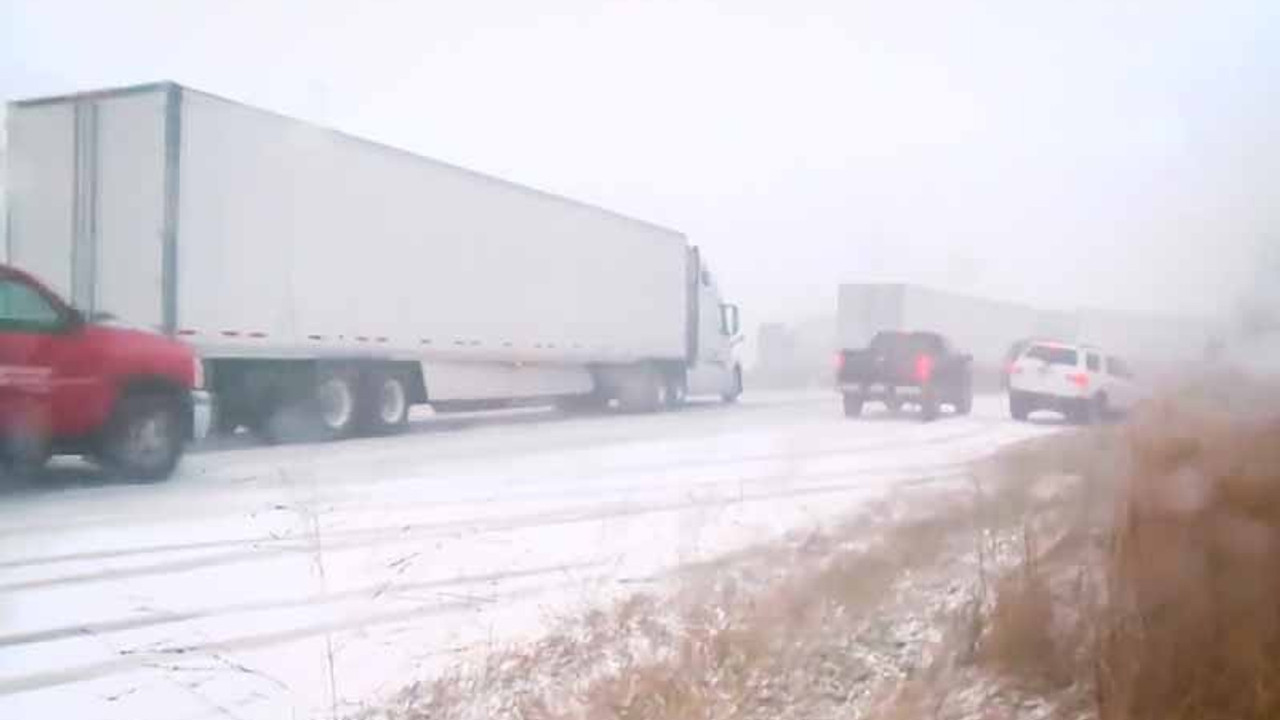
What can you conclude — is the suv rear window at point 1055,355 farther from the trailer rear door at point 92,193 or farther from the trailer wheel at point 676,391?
the trailer rear door at point 92,193

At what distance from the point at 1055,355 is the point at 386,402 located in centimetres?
348

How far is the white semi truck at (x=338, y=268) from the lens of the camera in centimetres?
427

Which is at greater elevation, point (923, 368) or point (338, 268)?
point (338, 268)

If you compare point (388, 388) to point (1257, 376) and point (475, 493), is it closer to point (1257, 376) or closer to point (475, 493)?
point (475, 493)

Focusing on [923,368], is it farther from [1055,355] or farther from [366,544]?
[366,544]

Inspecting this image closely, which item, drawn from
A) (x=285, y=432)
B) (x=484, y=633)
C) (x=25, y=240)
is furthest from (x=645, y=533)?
→ (x=25, y=240)

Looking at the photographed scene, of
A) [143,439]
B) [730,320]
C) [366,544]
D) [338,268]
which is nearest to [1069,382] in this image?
[730,320]

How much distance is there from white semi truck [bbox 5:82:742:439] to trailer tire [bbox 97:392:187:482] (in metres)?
0.25

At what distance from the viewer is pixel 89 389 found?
5.02 meters

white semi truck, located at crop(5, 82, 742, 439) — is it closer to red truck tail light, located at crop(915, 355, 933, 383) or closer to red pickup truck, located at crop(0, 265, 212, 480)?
red pickup truck, located at crop(0, 265, 212, 480)

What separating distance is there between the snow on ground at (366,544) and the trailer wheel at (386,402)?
0.58 m

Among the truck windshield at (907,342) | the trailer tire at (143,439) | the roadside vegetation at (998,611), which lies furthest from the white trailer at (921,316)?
the trailer tire at (143,439)

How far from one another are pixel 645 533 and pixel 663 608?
334 mm

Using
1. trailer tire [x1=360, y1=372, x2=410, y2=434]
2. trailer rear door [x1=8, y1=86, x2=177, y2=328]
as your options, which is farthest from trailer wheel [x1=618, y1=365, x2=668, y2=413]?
trailer rear door [x1=8, y1=86, x2=177, y2=328]
